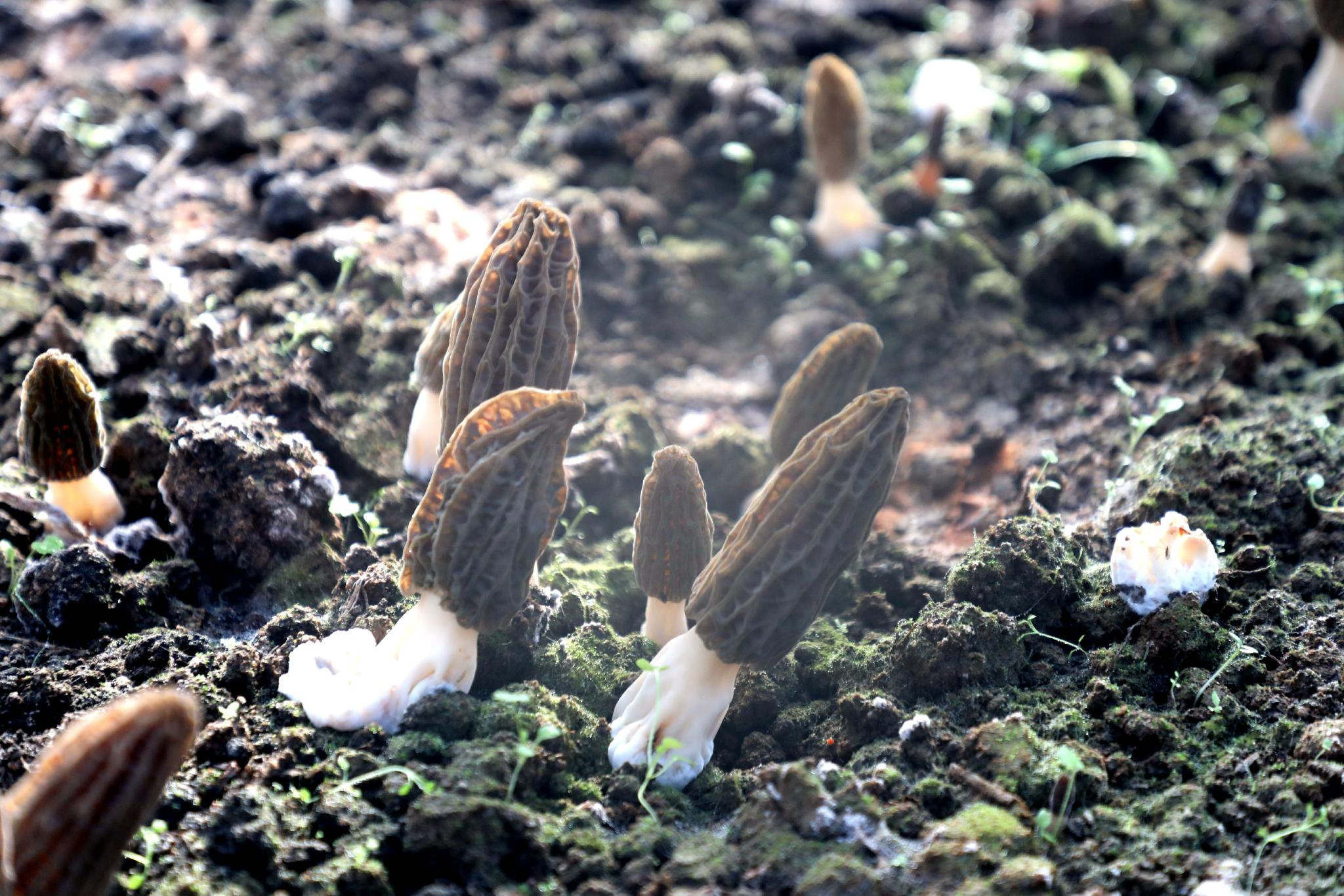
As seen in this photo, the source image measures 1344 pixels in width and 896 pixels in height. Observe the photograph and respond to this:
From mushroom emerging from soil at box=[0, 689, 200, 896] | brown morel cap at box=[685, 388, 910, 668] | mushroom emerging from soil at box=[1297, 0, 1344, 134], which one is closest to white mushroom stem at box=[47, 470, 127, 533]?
mushroom emerging from soil at box=[0, 689, 200, 896]

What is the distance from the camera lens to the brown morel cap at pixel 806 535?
288cm

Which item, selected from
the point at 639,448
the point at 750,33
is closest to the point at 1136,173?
the point at 750,33

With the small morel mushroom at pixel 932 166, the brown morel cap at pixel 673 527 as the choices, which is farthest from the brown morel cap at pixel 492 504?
the small morel mushroom at pixel 932 166

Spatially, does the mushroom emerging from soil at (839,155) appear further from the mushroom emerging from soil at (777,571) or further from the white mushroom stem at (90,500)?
the white mushroom stem at (90,500)

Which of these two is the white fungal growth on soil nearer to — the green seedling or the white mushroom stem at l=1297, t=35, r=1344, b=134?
the green seedling

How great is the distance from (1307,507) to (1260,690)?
3.15 feet

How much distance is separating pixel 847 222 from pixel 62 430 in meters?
3.57

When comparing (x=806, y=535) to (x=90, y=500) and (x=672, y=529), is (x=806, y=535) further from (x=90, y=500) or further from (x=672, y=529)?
(x=90, y=500)

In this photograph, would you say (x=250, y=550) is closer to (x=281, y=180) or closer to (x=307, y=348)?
(x=307, y=348)

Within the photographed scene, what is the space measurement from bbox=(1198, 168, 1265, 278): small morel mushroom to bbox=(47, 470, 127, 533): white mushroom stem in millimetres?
4506

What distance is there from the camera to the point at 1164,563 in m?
3.14

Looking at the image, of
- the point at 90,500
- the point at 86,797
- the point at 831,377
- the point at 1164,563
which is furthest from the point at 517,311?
the point at 1164,563

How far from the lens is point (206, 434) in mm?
3379

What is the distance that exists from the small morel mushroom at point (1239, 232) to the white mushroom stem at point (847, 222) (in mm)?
1485
